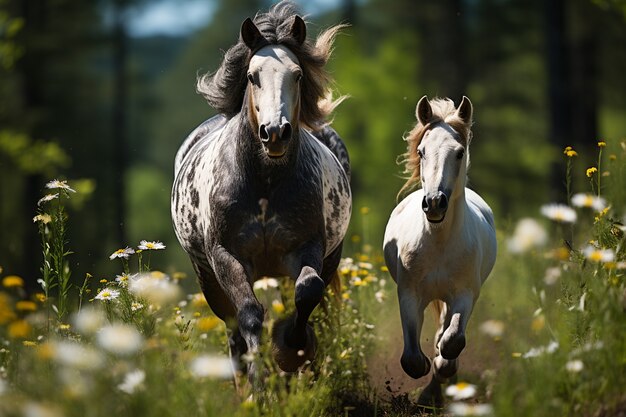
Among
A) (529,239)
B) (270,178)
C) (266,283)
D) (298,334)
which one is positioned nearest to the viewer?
(529,239)

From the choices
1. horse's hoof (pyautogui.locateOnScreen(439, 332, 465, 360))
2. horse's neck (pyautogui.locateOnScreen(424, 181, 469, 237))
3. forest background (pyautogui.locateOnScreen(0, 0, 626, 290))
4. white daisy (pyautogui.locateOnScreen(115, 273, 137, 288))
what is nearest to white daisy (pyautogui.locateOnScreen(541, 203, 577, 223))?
horse's neck (pyautogui.locateOnScreen(424, 181, 469, 237))

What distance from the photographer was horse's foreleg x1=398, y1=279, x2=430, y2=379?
19.7 ft

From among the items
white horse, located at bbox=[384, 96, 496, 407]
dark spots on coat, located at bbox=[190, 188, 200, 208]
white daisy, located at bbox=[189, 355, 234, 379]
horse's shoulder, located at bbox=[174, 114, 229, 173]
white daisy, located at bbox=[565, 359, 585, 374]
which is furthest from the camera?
horse's shoulder, located at bbox=[174, 114, 229, 173]

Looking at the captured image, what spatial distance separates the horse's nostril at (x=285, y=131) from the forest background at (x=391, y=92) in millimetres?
14470

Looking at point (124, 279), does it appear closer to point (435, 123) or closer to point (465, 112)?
point (435, 123)

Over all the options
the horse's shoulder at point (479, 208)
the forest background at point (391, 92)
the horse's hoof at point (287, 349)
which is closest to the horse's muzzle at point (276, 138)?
the horse's hoof at point (287, 349)

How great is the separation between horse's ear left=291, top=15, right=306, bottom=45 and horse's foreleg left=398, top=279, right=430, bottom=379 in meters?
1.68

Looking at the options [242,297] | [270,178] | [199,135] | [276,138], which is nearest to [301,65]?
[270,178]

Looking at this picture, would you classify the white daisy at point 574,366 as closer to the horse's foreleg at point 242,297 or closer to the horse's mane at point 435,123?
the horse's foreleg at point 242,297

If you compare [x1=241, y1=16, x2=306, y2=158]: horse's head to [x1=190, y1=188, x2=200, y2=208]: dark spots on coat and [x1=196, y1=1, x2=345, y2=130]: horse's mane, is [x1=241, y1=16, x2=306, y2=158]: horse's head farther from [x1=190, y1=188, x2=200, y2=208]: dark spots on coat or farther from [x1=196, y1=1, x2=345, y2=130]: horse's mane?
[x1=190, y1=188, x2=200, y2=208]: dark spots on coat

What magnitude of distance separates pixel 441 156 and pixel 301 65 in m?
1.08

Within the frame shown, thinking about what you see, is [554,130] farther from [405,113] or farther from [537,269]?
[537,269]

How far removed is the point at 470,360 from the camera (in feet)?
25.3

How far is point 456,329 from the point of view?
595 cm
